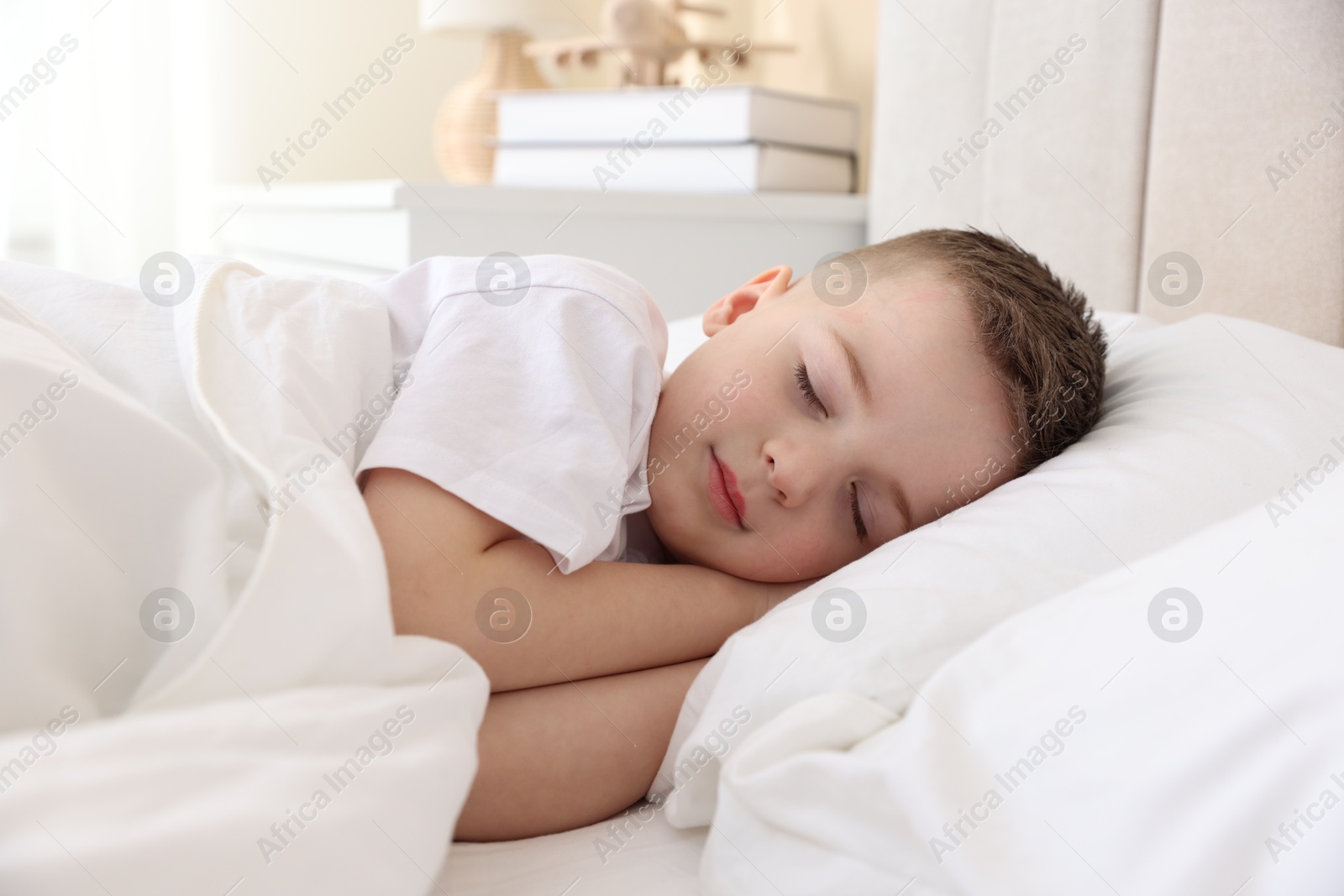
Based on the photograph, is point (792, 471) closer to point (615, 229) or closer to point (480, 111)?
point (615, 229)

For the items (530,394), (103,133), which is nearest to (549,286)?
A: (530,394)

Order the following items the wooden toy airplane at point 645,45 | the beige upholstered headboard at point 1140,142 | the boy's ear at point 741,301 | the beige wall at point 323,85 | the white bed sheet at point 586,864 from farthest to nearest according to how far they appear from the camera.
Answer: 1. the beige wall at point 323,85
2. the wooden toy airplane at point 645,45
3. the beige upholstered headboard at point 1140,142
4. the boy's ear at point 741,301
5. the white bed sheet at point 586,864

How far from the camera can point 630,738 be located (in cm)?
66

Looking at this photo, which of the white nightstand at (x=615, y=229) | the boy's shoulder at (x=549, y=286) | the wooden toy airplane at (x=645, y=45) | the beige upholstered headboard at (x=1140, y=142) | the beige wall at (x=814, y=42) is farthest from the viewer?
the beige wall at (x=814, y=42)

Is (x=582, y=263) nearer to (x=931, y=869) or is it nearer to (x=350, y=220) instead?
(x=931, y=869)

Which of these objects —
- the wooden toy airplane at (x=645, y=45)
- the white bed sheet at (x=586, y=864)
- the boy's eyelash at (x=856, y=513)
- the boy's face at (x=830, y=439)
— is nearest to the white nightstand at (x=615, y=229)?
the wooden toy airplane at (x=645, y=45)

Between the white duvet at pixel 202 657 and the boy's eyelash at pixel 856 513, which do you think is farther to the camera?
the boy's eyelash at pixel 856 513

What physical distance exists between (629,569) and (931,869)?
0.32m

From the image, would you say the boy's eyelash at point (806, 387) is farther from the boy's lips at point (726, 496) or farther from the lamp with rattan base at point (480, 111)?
the lamp with rattan base at point (480, 111)

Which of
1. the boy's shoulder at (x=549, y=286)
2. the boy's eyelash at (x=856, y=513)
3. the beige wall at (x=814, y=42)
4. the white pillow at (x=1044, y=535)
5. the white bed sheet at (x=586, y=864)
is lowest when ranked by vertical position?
the white bed sheet at (x=586, y=864)

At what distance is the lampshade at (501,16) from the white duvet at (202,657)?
188 centimetres

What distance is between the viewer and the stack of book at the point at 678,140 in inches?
66.6

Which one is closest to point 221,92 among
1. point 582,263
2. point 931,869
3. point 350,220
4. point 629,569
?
point 350,220

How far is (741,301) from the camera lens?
101cm
